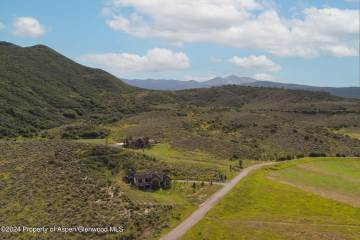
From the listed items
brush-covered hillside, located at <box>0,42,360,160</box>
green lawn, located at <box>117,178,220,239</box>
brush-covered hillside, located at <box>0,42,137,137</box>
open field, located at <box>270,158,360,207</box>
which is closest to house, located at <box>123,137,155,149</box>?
brush-covered hillside, located at <box>0,42,360,160</box>

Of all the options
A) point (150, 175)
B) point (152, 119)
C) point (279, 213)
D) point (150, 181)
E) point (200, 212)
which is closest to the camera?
point (200, 212)

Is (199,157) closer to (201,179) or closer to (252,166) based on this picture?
(252,166)

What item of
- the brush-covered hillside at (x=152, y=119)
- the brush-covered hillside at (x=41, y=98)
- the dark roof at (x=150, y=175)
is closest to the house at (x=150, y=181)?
the dark roof at (x=150, y=175)

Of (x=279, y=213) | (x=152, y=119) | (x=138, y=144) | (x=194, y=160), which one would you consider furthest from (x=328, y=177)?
(x=152, y=119)

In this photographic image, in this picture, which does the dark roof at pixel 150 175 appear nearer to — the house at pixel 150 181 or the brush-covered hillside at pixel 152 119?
the house at pixel 150 181

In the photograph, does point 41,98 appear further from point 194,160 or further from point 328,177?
point 328,177

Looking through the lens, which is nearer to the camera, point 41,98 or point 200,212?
point 200,212

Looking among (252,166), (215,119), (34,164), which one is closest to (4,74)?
(215,119)
